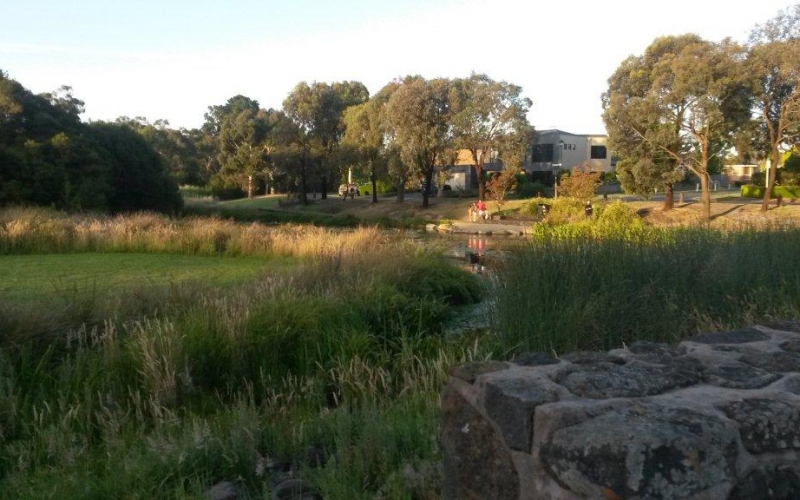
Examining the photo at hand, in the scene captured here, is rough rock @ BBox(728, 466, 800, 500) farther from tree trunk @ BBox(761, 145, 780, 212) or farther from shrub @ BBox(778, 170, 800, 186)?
shrub @ BBox(778, 170, 800, 186)

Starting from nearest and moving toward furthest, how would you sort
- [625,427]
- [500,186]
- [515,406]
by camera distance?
[625,427] < [515,406] < [500,186]

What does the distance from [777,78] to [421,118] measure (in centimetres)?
2062

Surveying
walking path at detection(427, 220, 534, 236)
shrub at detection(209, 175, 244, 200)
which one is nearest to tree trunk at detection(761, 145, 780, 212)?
walking path at detection(427, 220, 534, 236)

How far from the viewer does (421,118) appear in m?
50.6

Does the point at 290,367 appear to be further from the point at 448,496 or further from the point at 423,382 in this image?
the point at 448,496

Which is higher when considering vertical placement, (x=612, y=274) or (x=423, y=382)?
(x=612, y=274)

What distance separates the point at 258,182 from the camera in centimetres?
7594

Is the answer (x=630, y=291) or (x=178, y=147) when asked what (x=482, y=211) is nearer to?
(x=630, y=291)

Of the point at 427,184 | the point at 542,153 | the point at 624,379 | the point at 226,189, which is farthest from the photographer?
the point at 226,189

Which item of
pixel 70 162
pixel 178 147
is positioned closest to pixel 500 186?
pixel 70 162

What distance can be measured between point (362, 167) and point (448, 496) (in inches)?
2149

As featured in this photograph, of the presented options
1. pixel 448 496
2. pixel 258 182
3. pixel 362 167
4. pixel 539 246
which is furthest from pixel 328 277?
pixel 258 182

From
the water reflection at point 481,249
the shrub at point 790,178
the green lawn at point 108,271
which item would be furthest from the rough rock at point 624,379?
the shrub at point 790,178

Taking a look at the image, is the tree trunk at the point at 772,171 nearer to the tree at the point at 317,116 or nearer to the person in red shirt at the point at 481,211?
the person in red shirt at the point at 481,211
